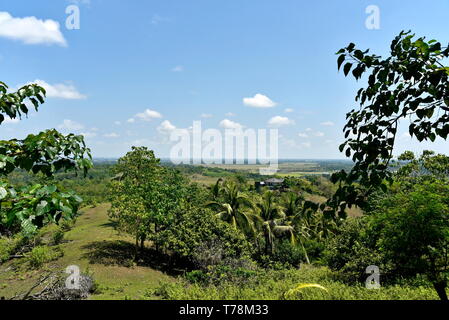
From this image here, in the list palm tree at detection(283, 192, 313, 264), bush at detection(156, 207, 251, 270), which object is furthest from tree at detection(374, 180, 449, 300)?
palm tree at detection(283, 192, 313, 264)

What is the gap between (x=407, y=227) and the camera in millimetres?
7711

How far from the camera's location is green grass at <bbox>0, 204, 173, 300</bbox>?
37.8 feet

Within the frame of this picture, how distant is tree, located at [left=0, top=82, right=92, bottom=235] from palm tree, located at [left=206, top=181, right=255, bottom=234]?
16110mm

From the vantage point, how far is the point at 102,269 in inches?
533

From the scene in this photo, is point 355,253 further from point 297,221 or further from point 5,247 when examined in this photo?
point 5,247

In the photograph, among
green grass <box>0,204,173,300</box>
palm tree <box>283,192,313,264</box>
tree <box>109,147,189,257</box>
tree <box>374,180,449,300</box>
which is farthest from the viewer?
palm tree <box>283,192,313,264</box>

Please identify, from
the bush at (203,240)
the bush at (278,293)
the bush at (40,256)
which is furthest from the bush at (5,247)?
the bush at (278,293)

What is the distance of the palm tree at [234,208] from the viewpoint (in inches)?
781

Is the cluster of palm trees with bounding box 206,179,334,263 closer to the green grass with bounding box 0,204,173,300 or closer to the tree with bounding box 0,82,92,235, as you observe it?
the green grass with bounding box 0,204,173,300

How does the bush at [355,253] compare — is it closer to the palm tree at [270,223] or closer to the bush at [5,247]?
the palm tree at [270,223]

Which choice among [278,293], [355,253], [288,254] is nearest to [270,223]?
[288,254]

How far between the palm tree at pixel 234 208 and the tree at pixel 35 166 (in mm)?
16110
